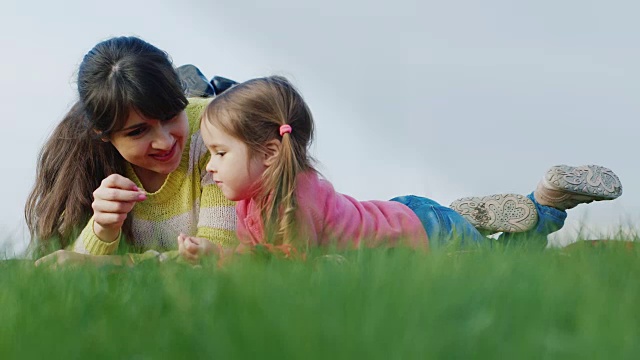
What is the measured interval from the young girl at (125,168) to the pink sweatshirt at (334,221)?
292 millimetres

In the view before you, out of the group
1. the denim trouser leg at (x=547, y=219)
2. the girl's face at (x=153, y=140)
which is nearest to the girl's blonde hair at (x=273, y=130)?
the girl's face at (x=153, y=140)

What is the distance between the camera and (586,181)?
4.62 m

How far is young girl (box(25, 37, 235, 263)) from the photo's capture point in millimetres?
3326

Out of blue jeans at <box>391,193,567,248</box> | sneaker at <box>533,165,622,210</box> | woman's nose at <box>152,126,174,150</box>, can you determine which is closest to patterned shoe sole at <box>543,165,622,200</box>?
sneaker at <box>533,165,622,210</box>

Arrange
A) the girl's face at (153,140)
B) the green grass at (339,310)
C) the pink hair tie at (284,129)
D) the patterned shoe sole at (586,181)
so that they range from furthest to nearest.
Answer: the patterned shoe sole at (586,181) → the girl's face at (153,140) → the pink hair tie at (284,129) → the green grass at (339,310)

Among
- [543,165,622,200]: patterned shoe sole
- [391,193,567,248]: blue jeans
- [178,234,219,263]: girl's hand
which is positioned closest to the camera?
[178,234,219,263]: girl's hand

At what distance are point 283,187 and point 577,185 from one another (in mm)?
2233

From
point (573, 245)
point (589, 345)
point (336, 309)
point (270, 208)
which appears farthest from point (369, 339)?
point (270, 208)

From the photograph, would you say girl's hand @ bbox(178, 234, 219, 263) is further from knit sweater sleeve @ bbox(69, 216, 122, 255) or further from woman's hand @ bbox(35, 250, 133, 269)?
knit sweater sleeve @ bbox(69, 216, 122, 255)

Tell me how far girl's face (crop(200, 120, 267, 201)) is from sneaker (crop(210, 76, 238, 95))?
120cm

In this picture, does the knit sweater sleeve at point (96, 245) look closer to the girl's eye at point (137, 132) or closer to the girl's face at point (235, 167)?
the girl's eye at point (137, 132)

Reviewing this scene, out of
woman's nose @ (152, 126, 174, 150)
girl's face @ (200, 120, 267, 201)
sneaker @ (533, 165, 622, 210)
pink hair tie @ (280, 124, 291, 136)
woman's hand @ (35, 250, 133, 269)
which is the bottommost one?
woman's hand @ (35, 250, 133, 269)

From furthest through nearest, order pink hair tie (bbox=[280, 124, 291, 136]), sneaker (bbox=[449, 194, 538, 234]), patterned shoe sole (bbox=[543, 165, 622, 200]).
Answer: sneaker (bbox=[449, 194, 538, 234])
patterned shoe sole (bbox=[543, 165, 622, 200])
pink hair tie (bbox=[280, 124, 291, 136])

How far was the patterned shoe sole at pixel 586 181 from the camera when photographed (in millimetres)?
4594
